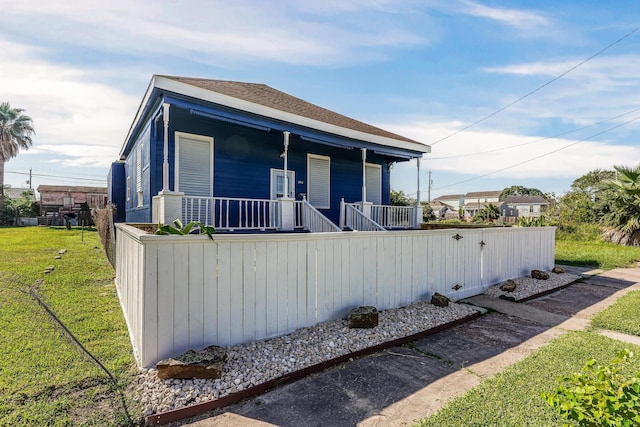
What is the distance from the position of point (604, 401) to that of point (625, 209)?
60.6ft

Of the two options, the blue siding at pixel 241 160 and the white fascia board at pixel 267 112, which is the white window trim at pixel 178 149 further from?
the white fascia board at pixel 267 112

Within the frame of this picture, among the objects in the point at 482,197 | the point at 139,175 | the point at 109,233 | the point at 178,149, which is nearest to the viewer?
the point at 178,149

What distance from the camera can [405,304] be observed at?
5.58 metres

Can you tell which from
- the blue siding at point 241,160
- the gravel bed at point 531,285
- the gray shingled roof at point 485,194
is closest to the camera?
the gravel bed at point 531,285

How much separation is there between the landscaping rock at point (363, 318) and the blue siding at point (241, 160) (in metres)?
4.87

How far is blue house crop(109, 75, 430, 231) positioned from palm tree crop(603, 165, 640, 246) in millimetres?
9415

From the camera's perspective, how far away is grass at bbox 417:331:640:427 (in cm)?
253

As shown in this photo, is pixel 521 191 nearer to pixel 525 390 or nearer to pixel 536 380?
pixel 536 380

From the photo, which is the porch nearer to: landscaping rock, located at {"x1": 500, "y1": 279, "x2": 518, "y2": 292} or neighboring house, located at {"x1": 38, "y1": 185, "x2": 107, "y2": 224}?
landscaping rock, located at {"x1": 500, "y1": 279, "x2": 518, "y2": 292}

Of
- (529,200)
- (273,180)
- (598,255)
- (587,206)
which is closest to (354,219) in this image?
(273,180)

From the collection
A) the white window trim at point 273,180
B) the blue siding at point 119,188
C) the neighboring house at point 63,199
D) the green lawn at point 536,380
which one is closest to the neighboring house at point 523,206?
the white window trim at point 273,180

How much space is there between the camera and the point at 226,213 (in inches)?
305

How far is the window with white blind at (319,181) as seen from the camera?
966 cm

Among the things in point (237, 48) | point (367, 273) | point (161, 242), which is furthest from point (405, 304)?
point (237, 48)
